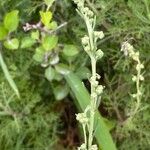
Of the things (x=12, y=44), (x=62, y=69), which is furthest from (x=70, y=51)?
(x=12, y=44)

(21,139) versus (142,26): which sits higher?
(142,26)

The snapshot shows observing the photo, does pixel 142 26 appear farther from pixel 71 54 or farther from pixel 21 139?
pixel 21 139

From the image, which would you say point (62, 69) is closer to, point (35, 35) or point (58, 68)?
point (58, 68)

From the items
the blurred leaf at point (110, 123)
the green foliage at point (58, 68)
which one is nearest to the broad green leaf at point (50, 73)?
the green foliage at point (58, 68)

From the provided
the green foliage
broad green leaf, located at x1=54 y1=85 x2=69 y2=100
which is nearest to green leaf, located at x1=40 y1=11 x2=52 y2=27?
the green foliage

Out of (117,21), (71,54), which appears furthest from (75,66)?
(117,21)

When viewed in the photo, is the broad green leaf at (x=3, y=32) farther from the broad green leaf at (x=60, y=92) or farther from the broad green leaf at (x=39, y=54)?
the broad green leaf at (x=60, y=92)
